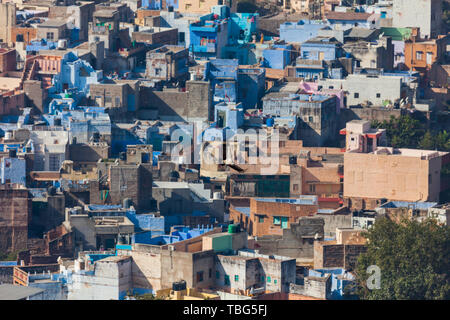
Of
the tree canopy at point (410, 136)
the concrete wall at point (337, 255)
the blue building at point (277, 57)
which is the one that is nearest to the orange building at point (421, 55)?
the blue building at point (277, 57)

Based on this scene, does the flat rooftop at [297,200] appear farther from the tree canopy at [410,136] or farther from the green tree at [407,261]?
the tree canopy at [410,136]

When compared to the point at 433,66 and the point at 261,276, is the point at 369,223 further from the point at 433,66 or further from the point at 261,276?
the point at 433,66

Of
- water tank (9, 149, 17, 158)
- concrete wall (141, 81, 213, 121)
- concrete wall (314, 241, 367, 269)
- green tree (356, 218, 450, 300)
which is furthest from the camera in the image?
concrete wall (141, 81, 213, 121)

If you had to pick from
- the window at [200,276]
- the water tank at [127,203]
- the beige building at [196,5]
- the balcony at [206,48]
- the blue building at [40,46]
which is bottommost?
the window at [200,276]

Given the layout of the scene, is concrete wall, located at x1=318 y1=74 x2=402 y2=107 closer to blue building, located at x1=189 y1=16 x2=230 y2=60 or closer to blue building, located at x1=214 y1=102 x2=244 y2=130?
blue building, located at x1=214 y1=102 x2=244 y2=130

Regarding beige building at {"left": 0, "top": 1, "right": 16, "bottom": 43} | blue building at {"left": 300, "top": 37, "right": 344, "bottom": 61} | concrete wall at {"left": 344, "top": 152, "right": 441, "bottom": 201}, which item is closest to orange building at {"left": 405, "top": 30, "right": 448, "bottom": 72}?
blue building at {"left": 300, "top": 37, "right": 344, "bottom": 61}
